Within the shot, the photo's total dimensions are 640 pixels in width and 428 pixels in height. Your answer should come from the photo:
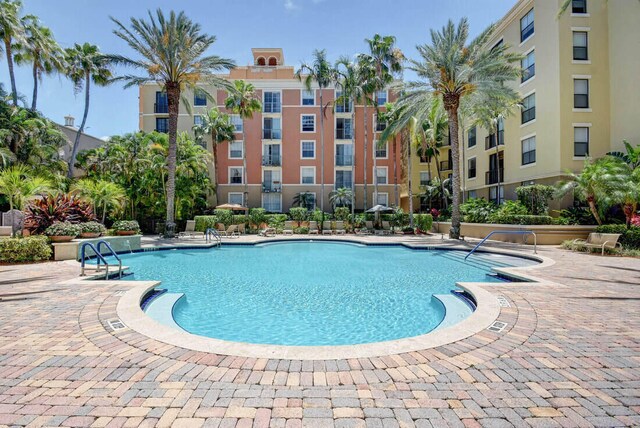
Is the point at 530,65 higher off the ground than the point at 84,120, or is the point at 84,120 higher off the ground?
the point at 530,65

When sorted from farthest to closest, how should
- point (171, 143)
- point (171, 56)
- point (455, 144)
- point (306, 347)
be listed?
point (171, 143), point (455, 144), point (171, 56), point (306, 347)

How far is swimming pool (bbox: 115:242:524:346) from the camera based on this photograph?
5492 mm

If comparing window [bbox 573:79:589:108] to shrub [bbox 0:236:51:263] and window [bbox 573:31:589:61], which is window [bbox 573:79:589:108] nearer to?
window [bbox 573:31:589:61]

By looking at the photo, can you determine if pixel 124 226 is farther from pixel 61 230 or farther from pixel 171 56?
pixel 171 56

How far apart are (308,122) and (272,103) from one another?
14.4 ft

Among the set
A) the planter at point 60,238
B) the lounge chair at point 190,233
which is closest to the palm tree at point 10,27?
the lounge chair at point 190,233

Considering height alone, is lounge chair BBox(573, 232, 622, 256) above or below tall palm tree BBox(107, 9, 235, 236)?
below

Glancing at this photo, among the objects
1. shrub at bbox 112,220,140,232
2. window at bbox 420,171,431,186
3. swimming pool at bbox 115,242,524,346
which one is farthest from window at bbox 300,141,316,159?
swimming pool at bbox 115,242,524,346

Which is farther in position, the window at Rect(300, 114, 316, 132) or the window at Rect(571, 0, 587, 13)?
the window at Rect(300, 114, 316, 132)

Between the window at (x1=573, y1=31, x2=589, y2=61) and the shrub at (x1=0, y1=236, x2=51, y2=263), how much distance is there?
97.6ft

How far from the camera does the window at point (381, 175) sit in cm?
3303

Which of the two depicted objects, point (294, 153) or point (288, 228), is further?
point (294, 153)

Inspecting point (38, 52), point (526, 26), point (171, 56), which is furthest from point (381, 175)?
point (38, 52)

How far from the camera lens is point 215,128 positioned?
29.2 metres
